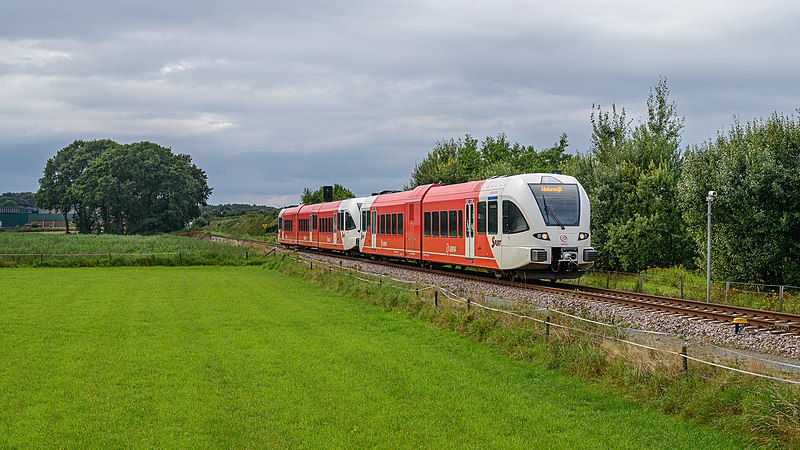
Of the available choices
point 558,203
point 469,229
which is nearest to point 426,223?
point 469,229

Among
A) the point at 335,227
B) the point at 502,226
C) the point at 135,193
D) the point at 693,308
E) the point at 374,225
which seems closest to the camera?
the point at 693,308

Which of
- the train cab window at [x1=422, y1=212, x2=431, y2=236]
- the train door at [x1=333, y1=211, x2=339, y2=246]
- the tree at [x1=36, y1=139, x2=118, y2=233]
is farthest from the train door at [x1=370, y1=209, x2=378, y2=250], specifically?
the tree at [x1=36, y1=139, x2=118, y2=233]

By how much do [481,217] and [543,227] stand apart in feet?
10.9

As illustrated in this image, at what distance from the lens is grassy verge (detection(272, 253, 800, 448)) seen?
8836 mm

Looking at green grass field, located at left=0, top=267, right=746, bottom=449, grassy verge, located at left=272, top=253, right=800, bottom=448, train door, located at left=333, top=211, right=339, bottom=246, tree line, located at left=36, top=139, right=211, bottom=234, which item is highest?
tree line, located at left=36, top=139, right=211, bottom=234

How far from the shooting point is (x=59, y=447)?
9148 mm

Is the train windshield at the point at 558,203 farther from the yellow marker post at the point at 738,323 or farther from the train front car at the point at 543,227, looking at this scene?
the yellow marker post at the point at 738,323

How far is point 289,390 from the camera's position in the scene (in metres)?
11.8

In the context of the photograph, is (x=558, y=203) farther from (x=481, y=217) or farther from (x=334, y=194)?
(x=334, y=194)

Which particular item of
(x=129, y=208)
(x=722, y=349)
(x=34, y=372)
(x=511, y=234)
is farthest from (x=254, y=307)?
(x=129, y=208)

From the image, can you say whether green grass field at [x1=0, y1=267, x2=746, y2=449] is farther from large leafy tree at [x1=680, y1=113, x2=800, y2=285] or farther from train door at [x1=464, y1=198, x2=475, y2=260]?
large leafy tree at [x1=680, y1=113, x2=800, y2=285]

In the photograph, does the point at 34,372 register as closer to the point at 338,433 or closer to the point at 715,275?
the point at 338,433

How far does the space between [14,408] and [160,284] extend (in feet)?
69.2

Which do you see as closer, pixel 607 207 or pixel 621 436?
pixel 621 436
